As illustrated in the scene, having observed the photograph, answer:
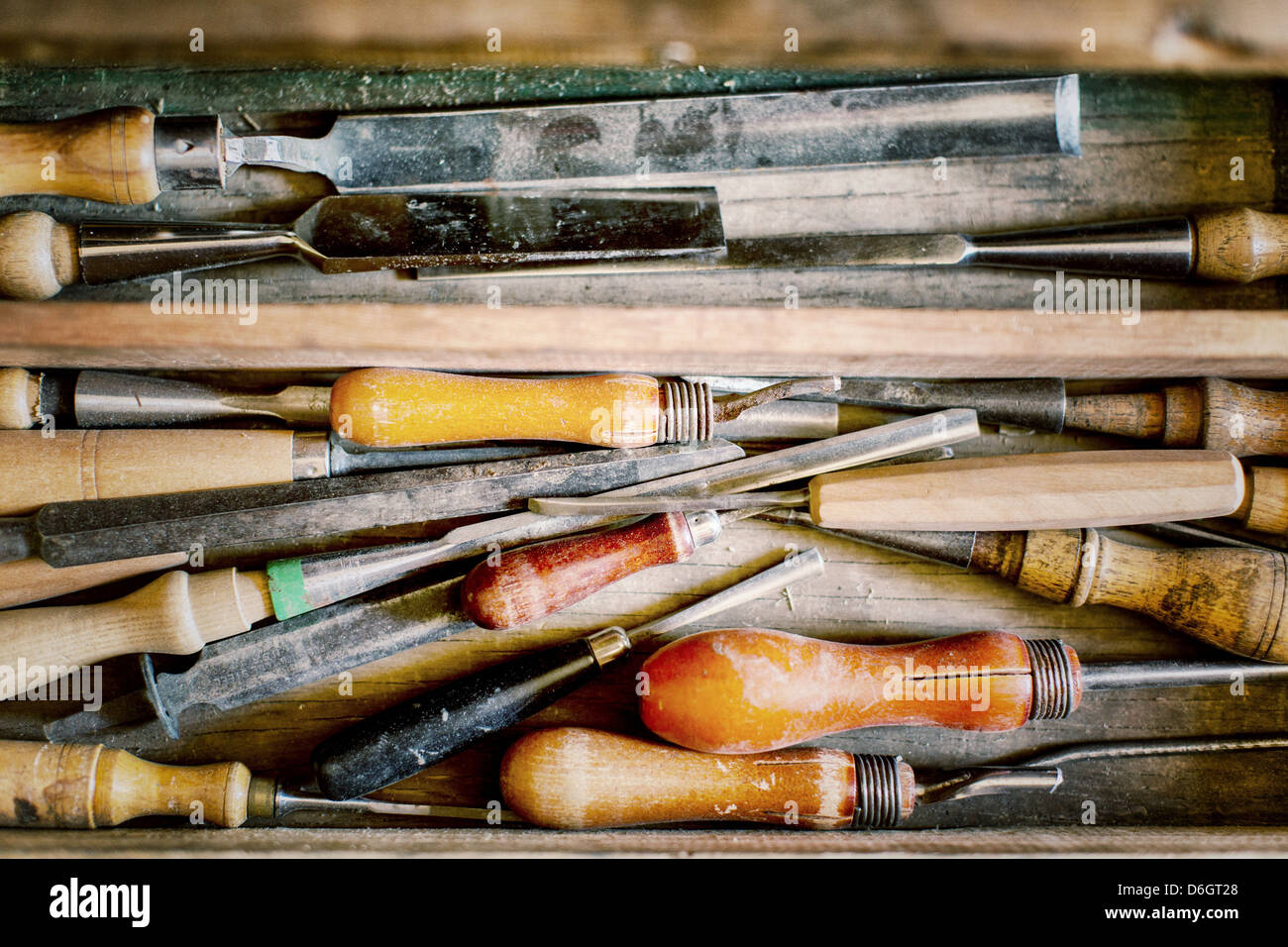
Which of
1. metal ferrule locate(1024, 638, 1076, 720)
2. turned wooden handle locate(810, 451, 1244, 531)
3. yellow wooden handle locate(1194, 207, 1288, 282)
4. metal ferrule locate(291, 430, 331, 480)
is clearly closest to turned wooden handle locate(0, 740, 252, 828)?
metal ferrule locate(291, 430, 331, 480)

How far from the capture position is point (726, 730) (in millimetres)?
962

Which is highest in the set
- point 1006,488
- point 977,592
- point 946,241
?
point 946,241

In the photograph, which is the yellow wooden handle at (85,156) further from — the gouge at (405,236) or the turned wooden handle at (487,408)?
the turned wooden handle at (487,408)

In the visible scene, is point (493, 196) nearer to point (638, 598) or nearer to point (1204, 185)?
point (638, 598)

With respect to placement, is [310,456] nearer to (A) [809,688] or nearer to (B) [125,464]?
(B) [125,464]

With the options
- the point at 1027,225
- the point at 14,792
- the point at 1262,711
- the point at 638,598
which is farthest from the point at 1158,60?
the point at 14,792

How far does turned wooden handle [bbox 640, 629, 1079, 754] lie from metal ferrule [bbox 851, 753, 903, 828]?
0.17ft

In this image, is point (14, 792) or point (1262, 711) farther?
point (1262, 711)

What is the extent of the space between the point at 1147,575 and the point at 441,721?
825mm

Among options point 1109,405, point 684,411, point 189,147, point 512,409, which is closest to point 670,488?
point 684,411

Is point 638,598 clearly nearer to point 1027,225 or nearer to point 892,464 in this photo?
point 892,464

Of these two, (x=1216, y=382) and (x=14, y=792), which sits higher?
(x=1216, y=382)

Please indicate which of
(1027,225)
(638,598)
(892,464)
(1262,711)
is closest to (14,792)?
(638,598)

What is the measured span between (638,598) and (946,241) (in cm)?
56
